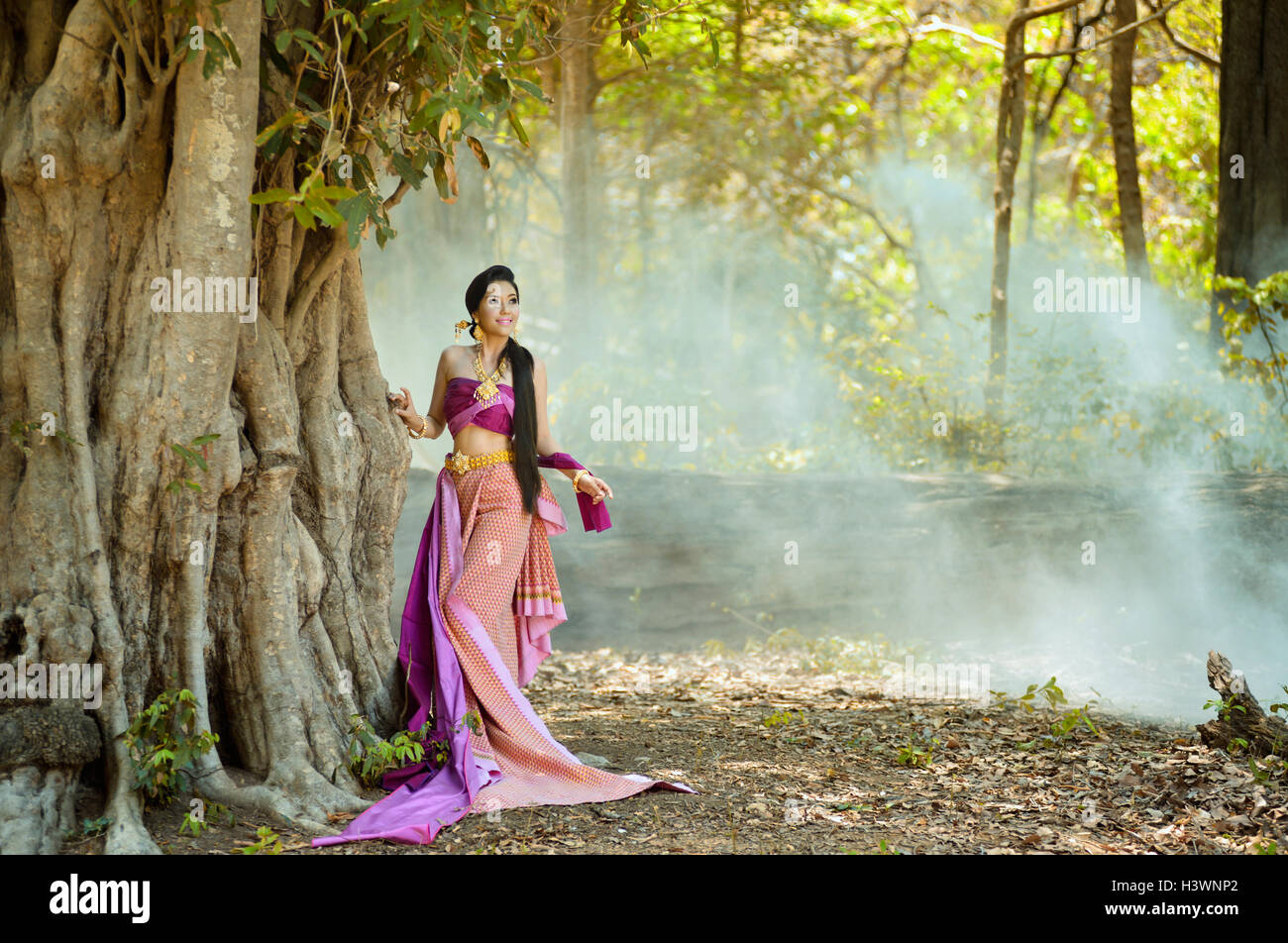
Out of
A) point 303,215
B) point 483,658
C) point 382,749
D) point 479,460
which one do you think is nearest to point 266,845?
point 382,749

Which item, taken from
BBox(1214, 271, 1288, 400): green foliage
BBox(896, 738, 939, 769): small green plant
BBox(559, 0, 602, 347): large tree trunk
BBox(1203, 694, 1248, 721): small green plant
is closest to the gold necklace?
BBox(896, 738, 939, 769): small green plant

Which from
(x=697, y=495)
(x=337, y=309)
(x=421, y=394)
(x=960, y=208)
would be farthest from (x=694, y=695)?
(x=960, y=208)

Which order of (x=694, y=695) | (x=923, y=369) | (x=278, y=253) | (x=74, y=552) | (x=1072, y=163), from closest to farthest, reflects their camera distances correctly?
(x=74, y=552) < (x=278, y=253) < (x=694, y=695) < (x=923, y=369) < (x=1072, y=163)

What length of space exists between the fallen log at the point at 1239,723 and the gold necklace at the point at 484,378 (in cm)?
285

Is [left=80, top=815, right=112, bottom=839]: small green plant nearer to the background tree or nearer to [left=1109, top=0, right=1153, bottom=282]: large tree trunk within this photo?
the background tree

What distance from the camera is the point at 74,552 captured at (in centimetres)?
323

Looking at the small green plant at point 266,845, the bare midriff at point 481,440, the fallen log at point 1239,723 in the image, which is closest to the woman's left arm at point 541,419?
the bare midriff at point 481,440

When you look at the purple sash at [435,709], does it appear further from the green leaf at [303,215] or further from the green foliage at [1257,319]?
the green foliage at [1257,319]

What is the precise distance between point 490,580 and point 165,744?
1.29 metres

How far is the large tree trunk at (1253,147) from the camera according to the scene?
6.79m

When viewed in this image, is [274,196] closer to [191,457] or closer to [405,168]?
[405,168]

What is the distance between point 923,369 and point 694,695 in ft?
14.9

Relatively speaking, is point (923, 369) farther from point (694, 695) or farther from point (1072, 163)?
point (1072, 163)

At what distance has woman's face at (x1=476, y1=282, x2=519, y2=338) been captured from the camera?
165 inches
